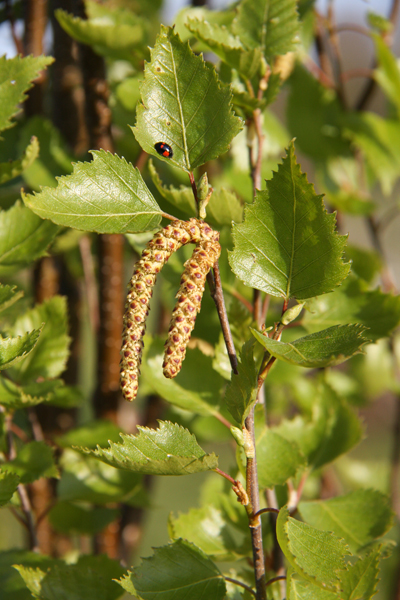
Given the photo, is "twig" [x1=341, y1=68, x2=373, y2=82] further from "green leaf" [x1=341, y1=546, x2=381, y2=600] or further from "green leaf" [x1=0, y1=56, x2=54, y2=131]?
"green leaf" [x1=341, y1=546, x2=381, y2=600]

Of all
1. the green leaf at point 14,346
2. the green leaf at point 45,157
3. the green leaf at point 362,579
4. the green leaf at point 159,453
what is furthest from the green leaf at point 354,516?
the green leaf at point 45,157

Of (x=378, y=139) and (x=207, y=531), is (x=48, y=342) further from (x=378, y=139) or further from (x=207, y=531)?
(x=378, y=139)

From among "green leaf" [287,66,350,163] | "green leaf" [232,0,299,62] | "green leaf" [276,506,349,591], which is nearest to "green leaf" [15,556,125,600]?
"green leaf" [276,506,349,591]

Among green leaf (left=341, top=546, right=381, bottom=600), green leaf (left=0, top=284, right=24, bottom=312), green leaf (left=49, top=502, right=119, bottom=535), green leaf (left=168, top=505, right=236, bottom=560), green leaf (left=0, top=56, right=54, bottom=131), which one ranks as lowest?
green leaf (left=49, top=502, right=119, bottom=535)

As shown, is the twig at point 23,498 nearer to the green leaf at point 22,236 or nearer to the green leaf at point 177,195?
the green leaf at point 22,236

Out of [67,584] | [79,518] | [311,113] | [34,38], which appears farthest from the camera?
[311,113]

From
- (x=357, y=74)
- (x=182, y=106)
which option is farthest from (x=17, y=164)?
(x=357, y=74)

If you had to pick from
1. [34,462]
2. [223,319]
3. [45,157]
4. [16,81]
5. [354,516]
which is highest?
[16,81]
